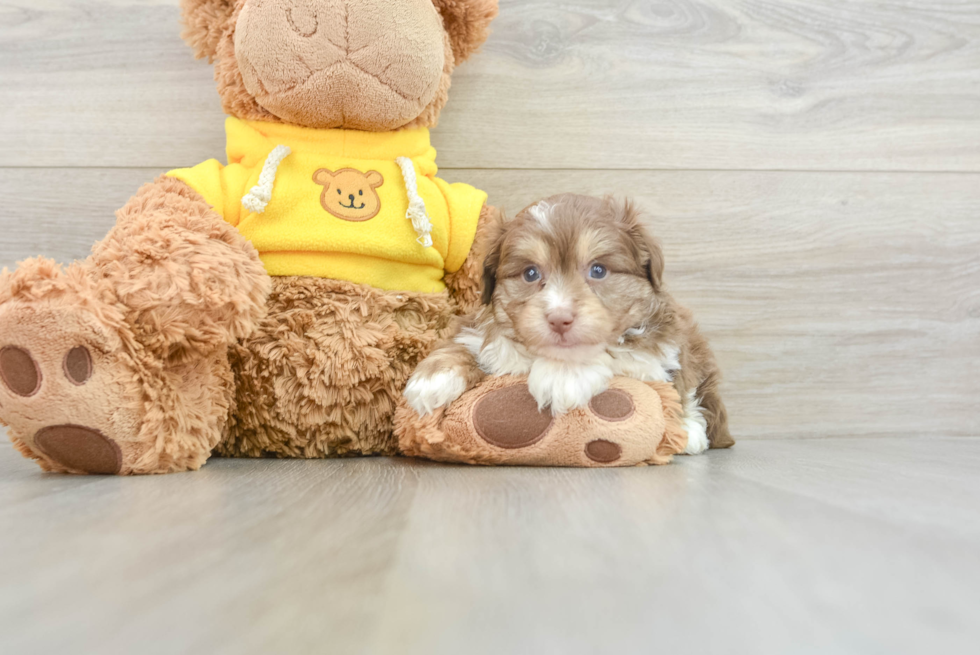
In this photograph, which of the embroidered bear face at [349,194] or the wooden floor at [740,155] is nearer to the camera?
the embroidered bear face at [349,194]

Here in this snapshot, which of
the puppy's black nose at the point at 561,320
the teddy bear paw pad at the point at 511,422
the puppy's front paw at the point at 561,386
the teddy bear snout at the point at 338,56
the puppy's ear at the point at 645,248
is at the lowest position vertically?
the teddy bear paw pad at the point at 511,422

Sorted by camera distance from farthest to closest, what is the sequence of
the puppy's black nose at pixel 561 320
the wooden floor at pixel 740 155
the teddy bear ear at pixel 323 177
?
the wooden floor at pixel 740 155
the teddy bear ear at pixel 323 177
the puppy's black nose at pixel 561 320

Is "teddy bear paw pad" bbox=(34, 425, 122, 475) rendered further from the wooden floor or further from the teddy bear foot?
the wooden floor

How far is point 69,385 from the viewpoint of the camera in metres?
1.00

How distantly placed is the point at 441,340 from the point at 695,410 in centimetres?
54

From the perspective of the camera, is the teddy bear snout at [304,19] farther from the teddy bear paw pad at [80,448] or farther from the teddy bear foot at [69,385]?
the teddy bear paw pad at [80,448]

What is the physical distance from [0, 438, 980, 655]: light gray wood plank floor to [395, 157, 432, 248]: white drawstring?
1.68 ft

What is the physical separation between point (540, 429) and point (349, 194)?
581 millimetres

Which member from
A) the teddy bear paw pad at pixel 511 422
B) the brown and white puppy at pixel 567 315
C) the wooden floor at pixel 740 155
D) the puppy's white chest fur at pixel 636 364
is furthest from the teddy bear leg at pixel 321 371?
the wooden floor at pixel 740 155

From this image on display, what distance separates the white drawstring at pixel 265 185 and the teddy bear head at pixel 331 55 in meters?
0.09

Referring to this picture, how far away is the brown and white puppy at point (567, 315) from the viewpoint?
3.71ft

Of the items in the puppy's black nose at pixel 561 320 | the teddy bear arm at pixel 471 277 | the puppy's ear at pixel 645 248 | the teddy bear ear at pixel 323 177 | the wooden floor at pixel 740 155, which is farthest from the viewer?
the wooden floor at pixel 740 155

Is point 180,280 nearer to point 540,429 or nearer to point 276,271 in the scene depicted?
point 276,271

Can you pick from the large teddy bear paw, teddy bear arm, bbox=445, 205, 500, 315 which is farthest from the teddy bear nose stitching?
the large teddy bear paw
